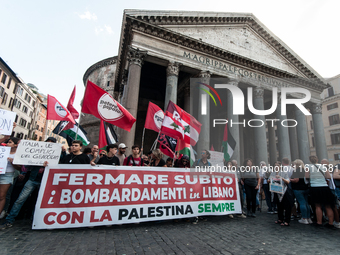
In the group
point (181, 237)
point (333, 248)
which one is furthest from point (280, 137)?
point (181, 237)

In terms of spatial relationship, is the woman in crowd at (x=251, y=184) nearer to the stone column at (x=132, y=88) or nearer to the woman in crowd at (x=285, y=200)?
the woman in crowd at (x=285, y=200)

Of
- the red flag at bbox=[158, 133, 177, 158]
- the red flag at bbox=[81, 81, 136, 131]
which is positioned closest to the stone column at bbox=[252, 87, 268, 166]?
the red flag at bbox=[158, 133, 177, 158]

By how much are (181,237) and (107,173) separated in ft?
6.93

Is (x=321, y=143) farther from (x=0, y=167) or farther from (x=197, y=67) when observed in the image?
(x=0, y=167)

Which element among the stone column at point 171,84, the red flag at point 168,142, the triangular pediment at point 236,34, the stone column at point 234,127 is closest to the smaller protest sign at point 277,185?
the red flag at point 168,142

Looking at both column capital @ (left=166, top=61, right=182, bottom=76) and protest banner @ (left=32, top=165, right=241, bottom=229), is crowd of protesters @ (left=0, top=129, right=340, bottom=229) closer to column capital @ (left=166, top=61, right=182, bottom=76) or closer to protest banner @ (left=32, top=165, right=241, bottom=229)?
protest banner @ (left=32, top=165, right=241, bottom=229)

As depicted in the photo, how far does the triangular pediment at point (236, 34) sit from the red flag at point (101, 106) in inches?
383

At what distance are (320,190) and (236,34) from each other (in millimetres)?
16655

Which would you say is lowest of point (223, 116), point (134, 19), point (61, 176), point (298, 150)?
point (61, 176)

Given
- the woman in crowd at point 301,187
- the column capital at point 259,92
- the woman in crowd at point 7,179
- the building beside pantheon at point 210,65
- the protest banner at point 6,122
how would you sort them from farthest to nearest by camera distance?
the column capital at point 259,92, the building beside pantheon at point 210,65, the woman in crowd at point 301,187, the protest banner at point 6,122, the woman in crowd at point 7,179

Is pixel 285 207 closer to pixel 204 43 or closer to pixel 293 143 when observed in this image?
pixel 204 43

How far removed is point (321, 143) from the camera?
61.6 ft

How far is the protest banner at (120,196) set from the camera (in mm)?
3795

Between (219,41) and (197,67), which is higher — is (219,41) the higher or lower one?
the higher one
